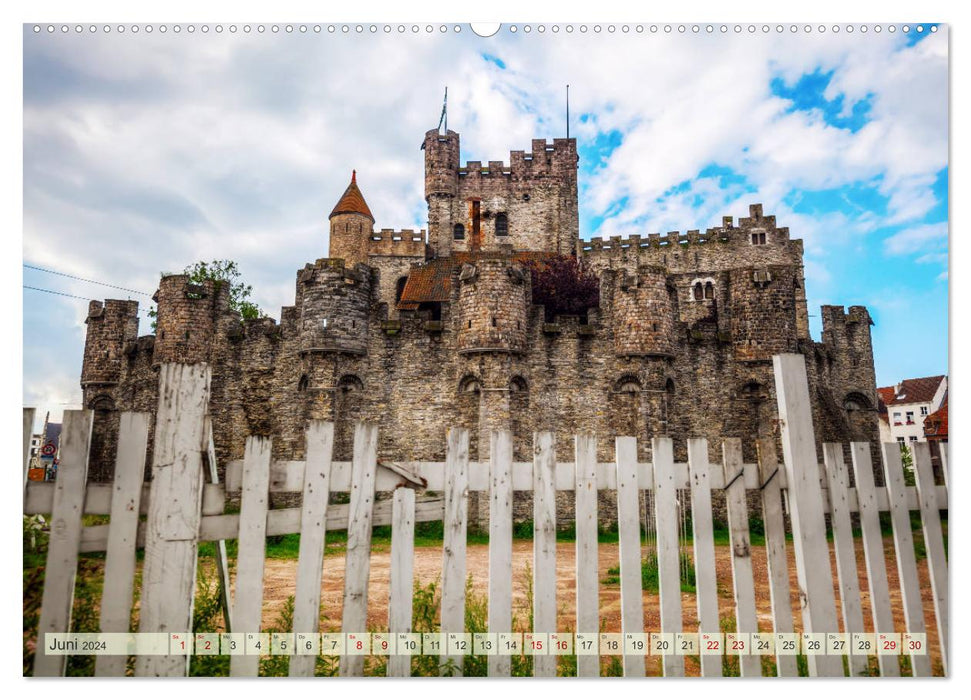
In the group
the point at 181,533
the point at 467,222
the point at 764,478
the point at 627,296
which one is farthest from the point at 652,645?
the point at 467,222

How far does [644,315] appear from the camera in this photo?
16.8m

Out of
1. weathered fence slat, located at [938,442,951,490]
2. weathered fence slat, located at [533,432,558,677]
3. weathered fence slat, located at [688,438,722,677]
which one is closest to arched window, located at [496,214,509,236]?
weathered fence slat, located at [938,442,951,490]

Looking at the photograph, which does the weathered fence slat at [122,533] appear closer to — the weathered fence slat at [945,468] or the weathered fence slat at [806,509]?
the weathered fence slat at [806,509]

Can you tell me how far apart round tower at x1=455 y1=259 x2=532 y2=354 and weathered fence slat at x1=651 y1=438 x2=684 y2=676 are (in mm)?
13019

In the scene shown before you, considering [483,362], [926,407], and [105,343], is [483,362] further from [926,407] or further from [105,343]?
[105,343]

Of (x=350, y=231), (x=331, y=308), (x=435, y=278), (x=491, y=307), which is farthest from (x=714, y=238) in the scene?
(x=331, y=308)

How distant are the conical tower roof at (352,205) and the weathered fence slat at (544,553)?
38.3 m

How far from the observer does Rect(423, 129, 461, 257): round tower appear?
40.1m

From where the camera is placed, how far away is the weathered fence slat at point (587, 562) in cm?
353

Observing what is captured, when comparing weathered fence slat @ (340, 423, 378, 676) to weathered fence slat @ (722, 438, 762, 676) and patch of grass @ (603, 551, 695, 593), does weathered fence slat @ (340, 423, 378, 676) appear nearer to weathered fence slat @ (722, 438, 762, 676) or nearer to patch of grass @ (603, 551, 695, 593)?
weathered fence slat @ (722, 438, 762, 676)

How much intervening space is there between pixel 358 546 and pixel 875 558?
3.11 metres

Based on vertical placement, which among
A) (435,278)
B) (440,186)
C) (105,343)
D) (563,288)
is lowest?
(105,343)

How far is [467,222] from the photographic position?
4034cm
